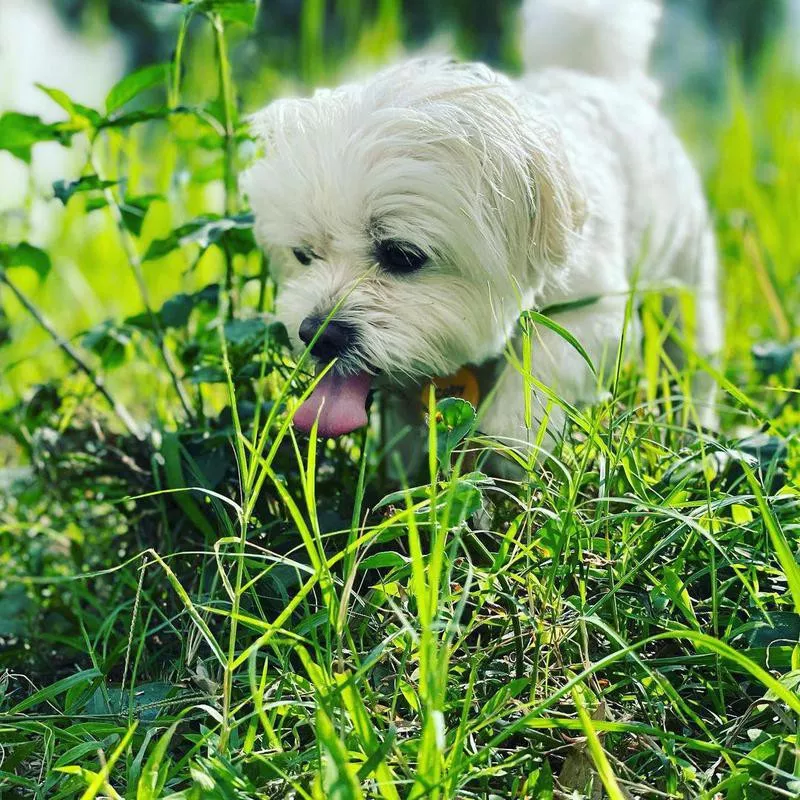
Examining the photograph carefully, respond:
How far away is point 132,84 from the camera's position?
89.4 inches

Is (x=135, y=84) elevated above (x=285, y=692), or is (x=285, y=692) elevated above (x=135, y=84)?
(x=135, y=84)

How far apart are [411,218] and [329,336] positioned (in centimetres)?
31

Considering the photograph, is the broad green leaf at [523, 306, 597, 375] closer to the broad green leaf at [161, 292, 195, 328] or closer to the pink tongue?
the pink tongue

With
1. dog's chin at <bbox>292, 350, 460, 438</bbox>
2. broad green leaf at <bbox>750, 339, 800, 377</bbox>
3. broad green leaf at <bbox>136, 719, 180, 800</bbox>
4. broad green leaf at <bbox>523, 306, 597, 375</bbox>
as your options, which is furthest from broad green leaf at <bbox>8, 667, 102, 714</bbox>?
broad green leaf at <bbox>750, 339, 800, 377</bbox>

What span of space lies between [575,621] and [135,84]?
1.49 metres

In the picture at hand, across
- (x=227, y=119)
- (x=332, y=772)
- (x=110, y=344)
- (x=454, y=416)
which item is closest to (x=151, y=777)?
(x=332, y=772)

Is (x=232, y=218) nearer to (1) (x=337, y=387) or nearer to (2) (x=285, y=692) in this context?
(1) (x=337, y=387)

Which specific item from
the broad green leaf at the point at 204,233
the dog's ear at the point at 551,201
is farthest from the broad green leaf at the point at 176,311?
the dog's ear at the point at 551,201

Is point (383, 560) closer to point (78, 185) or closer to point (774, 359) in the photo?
point (78, 185)

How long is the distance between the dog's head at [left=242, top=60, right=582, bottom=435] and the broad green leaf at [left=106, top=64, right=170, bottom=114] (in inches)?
12.0

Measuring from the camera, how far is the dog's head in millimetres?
2242

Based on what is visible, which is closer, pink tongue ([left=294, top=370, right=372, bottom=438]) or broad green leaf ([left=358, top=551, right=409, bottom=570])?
broad green leaf ([left=358, top=551, right=409, bottom=570])

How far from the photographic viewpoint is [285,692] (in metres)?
1.69

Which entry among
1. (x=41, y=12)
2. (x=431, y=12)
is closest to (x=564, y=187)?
(x=41, y=12)
